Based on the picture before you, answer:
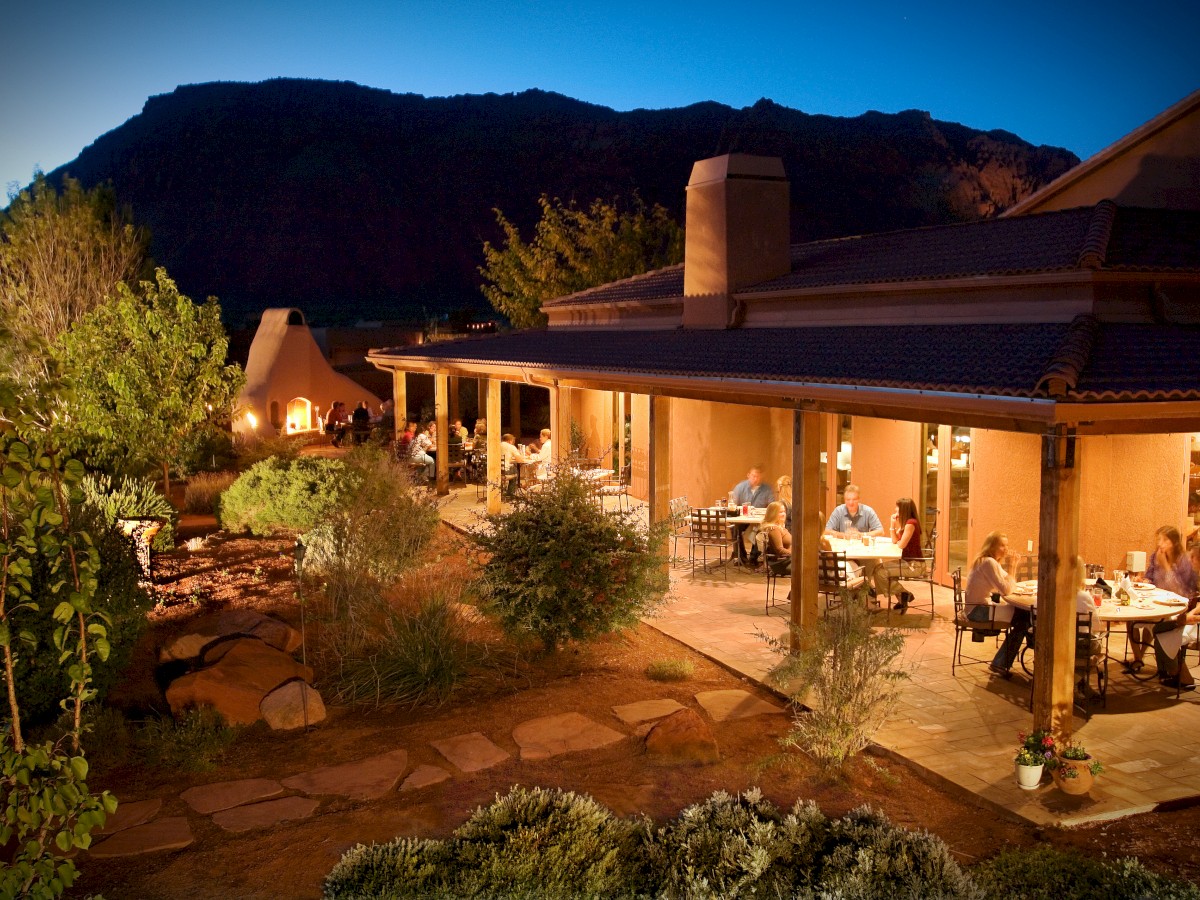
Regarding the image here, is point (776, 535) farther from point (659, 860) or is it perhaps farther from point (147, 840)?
point (147, 840)

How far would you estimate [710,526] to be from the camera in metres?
12.6

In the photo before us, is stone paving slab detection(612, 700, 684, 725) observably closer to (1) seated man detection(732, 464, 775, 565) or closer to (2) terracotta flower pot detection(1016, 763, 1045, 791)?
(2) terracotta flower pot detection(1016, 763, 1045, 791)

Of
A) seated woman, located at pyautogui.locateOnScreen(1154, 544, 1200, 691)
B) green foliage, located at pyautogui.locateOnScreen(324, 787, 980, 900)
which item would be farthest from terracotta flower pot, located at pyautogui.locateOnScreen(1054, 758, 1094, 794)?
seated woman, located at pyautogui.locateOnScreen(1154, 544, 1200, 691)

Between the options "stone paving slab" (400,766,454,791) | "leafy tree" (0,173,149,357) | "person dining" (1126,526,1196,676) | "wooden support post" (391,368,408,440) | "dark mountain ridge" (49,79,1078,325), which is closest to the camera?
"stone paving slab" (400,766,454,791)

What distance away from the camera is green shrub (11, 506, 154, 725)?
6.68 metres

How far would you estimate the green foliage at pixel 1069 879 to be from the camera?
4.61 meters

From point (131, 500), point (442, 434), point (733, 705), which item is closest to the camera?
point (733, 705)

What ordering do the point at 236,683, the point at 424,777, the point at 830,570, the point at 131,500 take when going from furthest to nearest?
the point at 131,500
the point at 830,570
the point at 236,683
the point at 424,777

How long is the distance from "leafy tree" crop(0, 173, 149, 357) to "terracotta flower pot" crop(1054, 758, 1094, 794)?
1990cm

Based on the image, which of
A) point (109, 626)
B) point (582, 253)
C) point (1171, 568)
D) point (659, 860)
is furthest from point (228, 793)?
point (582, 253)

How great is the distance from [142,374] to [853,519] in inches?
457

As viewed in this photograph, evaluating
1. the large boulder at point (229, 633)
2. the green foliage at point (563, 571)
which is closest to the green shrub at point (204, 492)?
the large boulder at point (229, 633)

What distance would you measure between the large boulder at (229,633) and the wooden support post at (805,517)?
4562 millimetres

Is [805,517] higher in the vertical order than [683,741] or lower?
higher
